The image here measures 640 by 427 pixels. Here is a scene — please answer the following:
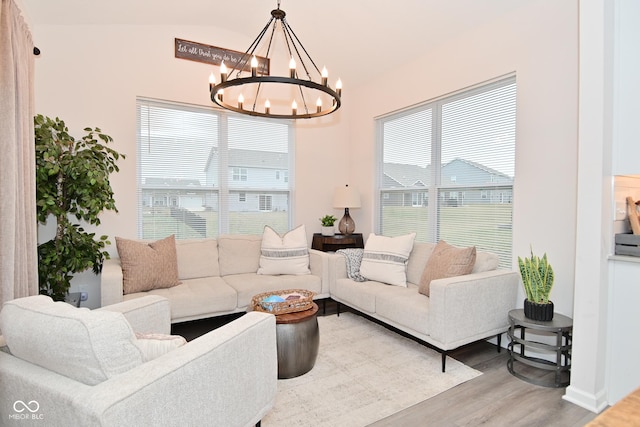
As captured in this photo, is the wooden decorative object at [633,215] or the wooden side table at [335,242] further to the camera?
the wooden side table at [335,242]

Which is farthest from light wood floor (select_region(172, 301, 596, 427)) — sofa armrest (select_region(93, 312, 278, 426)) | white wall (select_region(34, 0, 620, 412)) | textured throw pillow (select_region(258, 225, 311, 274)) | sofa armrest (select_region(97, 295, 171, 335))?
textured throw pillow (select_region(258, 225, 311, 274))

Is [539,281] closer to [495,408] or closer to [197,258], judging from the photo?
[495,408]

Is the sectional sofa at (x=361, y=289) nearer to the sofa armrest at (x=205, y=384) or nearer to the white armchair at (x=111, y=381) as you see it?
the sofa armrest at (x=205, y=384)

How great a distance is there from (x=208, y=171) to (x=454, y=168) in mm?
2840

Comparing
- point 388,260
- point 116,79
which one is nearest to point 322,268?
point 388,260

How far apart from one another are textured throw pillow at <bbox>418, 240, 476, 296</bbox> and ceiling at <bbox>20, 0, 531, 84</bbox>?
6.94ft

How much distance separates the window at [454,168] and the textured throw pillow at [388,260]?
0.53 meters

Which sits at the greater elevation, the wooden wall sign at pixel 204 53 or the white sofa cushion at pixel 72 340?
the wooden wall sign at pixel 204 53

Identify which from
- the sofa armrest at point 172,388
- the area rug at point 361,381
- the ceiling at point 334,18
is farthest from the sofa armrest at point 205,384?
the ceiling at point 334,18

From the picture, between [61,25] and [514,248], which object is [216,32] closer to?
[61,25]

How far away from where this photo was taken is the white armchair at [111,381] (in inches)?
42.0

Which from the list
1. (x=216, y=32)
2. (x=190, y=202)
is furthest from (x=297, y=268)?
(x=216, y=32)

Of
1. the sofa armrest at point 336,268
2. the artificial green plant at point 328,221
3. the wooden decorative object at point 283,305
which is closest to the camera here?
the wooden decorative object at point 283,305

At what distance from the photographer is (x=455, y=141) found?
3604 millimetres
